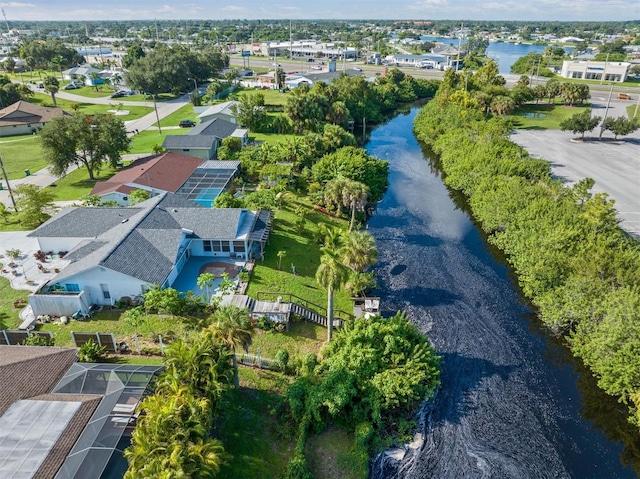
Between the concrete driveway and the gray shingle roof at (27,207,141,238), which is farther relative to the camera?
the concrete driveway

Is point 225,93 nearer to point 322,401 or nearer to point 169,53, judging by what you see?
point 169,53

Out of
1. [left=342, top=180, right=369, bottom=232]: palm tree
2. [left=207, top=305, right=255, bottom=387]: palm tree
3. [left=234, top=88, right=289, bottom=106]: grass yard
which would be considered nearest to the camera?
[left=207, top=305, right=255, bottom=387]: palm tree

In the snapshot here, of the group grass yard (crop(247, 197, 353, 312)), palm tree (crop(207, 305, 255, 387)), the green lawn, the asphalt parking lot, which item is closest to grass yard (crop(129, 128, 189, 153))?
the green lawn

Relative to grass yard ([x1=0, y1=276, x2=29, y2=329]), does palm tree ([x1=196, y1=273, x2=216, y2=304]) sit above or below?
above

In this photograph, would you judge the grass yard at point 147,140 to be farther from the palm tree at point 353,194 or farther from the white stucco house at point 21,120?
the palm tree at point 353,194

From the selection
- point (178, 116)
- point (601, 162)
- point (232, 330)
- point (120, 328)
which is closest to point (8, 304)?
point (120, 328)

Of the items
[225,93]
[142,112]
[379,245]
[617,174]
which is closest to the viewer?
[379,245]

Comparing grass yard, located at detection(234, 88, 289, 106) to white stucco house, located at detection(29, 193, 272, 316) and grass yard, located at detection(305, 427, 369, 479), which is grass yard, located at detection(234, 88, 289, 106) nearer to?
white stucco house, located at detection(29, 193, 272, 316)

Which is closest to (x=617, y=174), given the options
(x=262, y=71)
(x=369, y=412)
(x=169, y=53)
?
(x=369, y=412)
